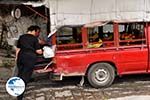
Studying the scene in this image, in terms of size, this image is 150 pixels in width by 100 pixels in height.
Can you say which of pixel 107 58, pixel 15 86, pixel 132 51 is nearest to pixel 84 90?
pixel 107 58

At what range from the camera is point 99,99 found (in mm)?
9812

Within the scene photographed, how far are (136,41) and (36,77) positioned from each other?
3.30 meters

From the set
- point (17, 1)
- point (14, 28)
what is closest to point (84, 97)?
point (17, 1)

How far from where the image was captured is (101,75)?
35.5 feet

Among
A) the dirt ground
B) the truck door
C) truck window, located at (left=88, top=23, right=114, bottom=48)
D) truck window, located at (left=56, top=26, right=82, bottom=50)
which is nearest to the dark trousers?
the dirt ground

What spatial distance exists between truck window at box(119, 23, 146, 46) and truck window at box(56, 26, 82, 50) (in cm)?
107

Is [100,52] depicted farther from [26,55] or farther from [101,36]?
[26,55]

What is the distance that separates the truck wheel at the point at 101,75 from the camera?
10.7m

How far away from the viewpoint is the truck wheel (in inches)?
422

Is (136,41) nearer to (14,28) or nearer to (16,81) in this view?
(16,81)

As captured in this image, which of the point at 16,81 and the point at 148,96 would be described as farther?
the point at 148,96

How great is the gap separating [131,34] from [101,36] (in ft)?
2.66

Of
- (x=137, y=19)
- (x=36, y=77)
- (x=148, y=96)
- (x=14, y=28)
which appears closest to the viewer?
(x=148, y=96)

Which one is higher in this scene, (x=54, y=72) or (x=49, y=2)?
(x=49, y=2)
